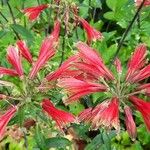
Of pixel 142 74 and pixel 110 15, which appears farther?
pixel 110 15

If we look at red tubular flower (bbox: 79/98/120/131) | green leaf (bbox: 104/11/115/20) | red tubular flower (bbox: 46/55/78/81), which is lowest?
green leaf (bbox: 104/11/115/20)

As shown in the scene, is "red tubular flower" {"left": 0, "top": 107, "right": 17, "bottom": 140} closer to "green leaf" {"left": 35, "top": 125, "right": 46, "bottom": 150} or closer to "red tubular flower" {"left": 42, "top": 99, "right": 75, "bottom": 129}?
"red tubular flower" {"left": 42, "top": 99, "right": 75, "bottom": 129}

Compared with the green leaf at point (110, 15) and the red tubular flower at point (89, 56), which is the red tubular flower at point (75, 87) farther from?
the green leaf at point (110, 15)

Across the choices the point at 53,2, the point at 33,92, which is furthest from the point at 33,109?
the point at 53,2

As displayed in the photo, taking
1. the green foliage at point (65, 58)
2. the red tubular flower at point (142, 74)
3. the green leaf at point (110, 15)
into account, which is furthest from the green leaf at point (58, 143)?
the green leaf at point (110, 15)

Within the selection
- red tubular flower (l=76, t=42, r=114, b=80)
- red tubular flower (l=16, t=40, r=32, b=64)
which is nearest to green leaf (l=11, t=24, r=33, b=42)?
red tubular flower (l=16, t=40, r=32, b=64)

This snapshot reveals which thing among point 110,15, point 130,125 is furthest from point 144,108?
point 110,15

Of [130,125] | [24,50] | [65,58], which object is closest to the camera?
[130,125]

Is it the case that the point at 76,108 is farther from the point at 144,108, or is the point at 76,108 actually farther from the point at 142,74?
the point at 144,108

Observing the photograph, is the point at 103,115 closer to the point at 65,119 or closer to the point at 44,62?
the point at 65,119
